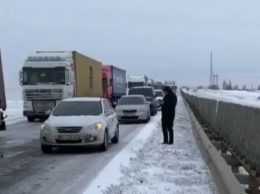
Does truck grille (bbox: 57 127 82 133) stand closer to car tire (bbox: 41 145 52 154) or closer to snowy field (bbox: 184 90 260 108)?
car tire (bbox: 41 145 52 154)

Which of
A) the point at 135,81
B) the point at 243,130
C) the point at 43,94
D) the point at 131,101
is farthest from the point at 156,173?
the point at 135,81

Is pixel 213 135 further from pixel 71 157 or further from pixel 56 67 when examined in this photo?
pixel 56 67

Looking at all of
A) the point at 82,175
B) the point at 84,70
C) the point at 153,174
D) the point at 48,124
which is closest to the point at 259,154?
the point at 153,174

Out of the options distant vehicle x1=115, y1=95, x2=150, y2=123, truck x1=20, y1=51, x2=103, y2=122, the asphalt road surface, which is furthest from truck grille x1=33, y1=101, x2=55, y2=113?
the asphalt road surface

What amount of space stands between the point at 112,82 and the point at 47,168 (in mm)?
33794

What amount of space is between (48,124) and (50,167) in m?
2.63

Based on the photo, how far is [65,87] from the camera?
89.8 feet

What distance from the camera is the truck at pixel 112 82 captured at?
42594 millimetres

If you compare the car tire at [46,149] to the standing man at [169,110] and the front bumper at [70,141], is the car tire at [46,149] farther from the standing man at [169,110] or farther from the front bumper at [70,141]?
the standing man at [169,110]

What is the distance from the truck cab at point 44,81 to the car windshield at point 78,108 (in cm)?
1170

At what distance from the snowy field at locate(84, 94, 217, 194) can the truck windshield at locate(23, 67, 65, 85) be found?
43.7ft

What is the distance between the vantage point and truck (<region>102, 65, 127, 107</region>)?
4259 centimetres

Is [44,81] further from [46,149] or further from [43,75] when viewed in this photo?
[46,149]

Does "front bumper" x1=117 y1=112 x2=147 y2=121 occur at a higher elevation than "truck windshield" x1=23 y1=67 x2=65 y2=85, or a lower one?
lower
